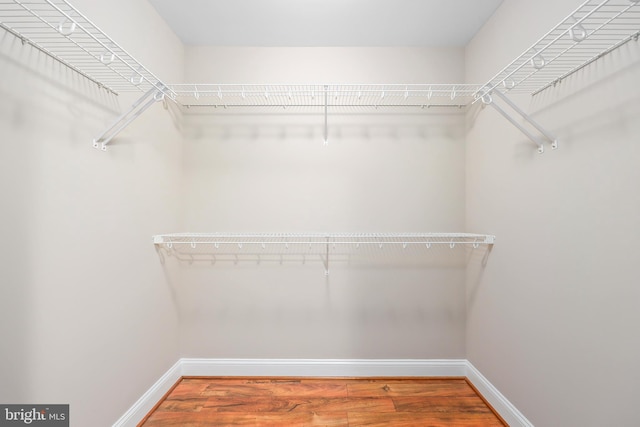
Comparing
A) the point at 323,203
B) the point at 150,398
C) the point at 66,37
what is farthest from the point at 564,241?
the point at 150,398

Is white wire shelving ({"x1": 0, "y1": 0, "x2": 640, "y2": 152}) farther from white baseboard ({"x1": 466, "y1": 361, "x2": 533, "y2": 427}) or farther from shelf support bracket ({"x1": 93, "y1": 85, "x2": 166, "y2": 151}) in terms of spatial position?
white baseboard ({"x1": 466, "y1": 361, "x2": 533, "y2": 427})

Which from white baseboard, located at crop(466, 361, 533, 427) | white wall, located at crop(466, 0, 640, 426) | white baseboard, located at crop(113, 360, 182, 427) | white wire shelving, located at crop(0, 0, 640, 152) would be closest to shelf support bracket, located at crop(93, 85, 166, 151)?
white wire shelving, located at crop(0, 0, 640, 152)

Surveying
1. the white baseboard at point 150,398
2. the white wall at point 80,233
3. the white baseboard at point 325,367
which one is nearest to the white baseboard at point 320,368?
the white baseboard at point 325,367

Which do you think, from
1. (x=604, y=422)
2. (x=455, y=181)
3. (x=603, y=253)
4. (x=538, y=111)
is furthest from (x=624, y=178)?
(x=455, y=181)

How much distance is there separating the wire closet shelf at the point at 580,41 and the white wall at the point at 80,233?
1788 mm

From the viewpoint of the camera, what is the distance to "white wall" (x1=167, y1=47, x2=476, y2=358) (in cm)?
216

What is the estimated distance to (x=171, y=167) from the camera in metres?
2.04

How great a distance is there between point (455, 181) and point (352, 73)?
42.8 inches

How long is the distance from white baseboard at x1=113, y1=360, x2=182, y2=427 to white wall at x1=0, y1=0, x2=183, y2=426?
42 millimetres

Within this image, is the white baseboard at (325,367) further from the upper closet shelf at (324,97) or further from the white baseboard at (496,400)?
the upper closet shelf at (324,97)

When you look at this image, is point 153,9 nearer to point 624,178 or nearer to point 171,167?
point 171,167

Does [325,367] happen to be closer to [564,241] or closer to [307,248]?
[307,248]

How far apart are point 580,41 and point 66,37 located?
160cm

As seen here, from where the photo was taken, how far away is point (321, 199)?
7.14ft
